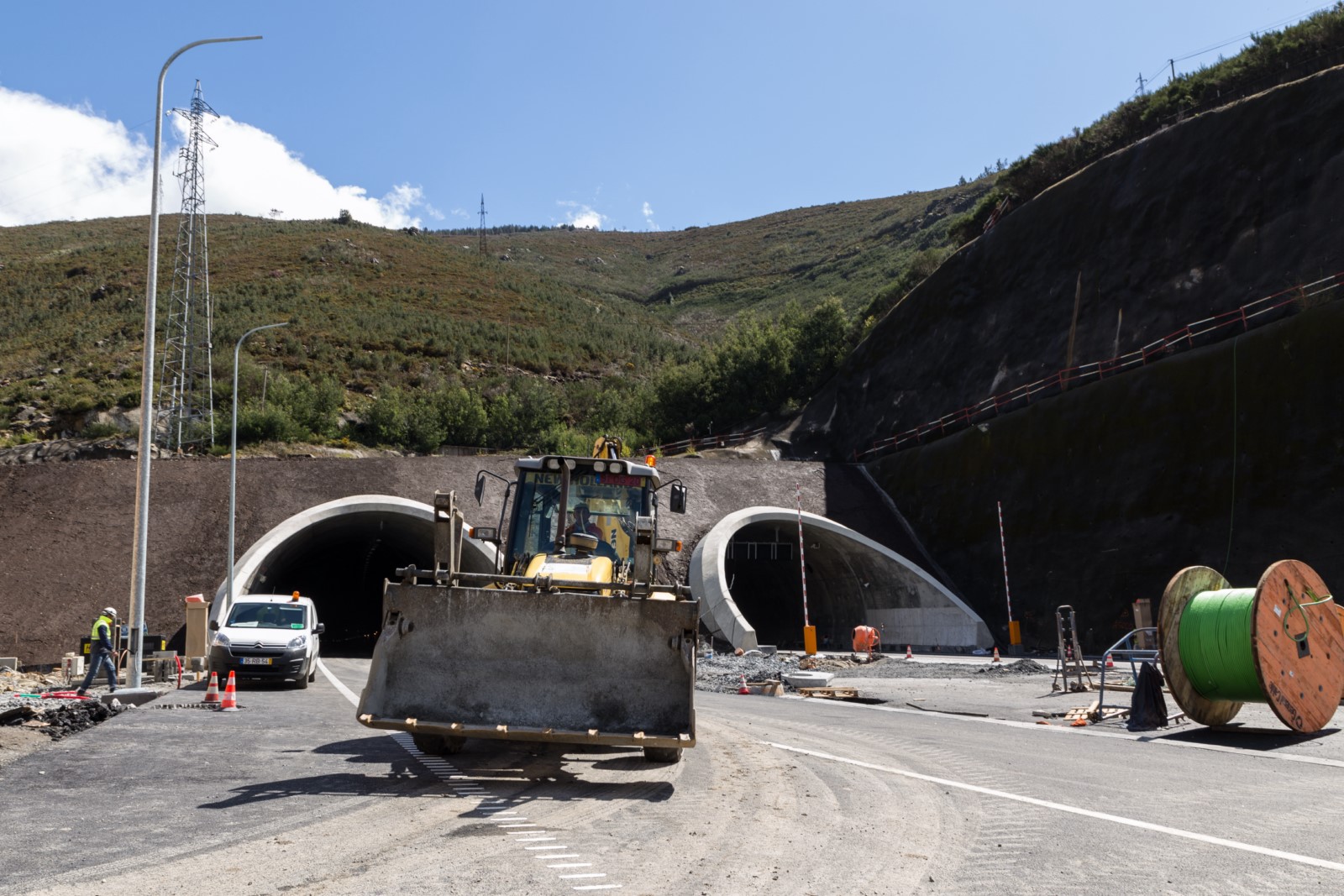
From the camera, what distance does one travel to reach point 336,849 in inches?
235

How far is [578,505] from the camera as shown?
1166 cm

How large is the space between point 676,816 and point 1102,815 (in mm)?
2946

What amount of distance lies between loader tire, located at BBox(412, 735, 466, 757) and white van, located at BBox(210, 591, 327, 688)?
9.68 meters

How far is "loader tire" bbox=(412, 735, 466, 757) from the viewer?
9.73 metres

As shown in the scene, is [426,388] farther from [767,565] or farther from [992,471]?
[992,471]

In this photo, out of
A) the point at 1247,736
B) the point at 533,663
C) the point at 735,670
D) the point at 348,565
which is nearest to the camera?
the point at 533,663

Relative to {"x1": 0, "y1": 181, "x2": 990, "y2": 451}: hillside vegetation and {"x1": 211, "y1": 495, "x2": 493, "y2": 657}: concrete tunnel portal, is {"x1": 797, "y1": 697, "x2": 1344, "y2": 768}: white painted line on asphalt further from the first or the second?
{"x1": 0, "y1": 181, "x2": 990, "y2": 451}: hillside vegetation

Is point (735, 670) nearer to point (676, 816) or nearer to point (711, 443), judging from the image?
point (676, 816)

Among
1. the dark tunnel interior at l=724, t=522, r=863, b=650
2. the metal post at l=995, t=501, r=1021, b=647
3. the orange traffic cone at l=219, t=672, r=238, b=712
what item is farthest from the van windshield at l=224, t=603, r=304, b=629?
the metal post at l=995, t=501, r=1021, b=647

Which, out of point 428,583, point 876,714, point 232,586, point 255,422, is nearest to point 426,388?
point 255,422

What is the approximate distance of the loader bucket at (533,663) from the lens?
27.6 ft

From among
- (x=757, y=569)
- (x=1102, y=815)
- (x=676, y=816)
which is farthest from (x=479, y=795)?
(x=757, y=569)

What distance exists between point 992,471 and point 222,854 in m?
31.3

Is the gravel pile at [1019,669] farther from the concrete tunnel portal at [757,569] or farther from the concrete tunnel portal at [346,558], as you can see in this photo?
the concrete tunnel portal at [346,558]
